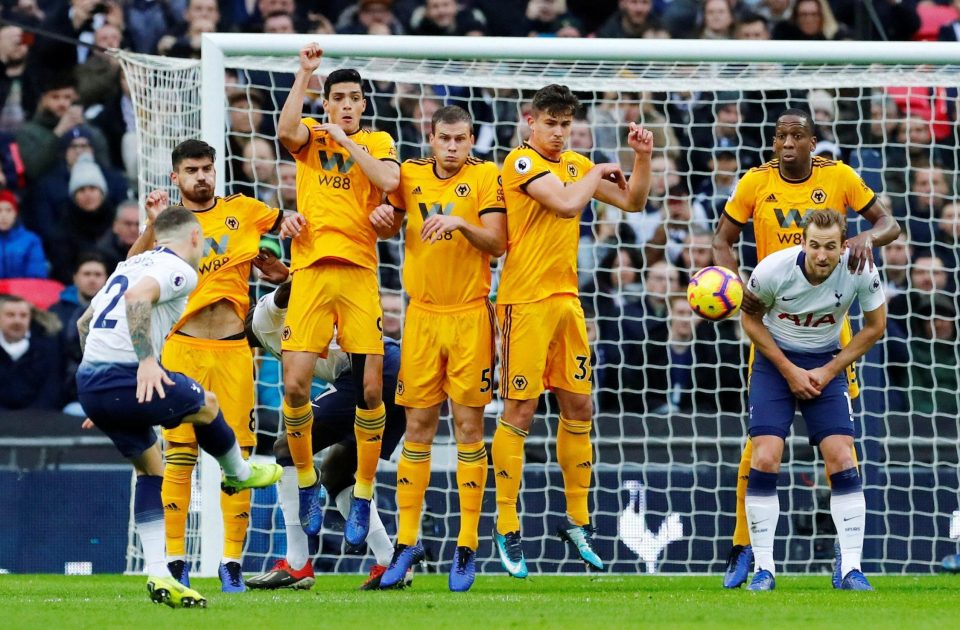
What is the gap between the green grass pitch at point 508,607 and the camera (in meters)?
6.21

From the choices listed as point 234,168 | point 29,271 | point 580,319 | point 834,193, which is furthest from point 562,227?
point 29,271

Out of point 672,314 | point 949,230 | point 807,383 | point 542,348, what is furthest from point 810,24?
point 542,348

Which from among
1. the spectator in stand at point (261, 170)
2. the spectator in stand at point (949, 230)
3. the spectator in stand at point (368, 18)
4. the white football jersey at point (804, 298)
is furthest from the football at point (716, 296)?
the spectator in stand at point (368, 18)

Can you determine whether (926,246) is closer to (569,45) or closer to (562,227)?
(569,45)

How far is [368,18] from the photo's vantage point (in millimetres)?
14695

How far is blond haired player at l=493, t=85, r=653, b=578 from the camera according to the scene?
8266mm

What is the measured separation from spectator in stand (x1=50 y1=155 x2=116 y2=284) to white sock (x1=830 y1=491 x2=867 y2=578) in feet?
25.5

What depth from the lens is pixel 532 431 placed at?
11508 millimetres

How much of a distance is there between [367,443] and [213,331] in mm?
1069

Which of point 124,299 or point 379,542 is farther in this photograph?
point 379,542

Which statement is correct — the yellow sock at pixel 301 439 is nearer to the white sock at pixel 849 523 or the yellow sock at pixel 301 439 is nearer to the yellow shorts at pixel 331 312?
the yellow shorts at pixel 331 312

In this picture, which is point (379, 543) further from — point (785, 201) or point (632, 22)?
point (632, 22)

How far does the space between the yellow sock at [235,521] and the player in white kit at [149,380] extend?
4.39ft

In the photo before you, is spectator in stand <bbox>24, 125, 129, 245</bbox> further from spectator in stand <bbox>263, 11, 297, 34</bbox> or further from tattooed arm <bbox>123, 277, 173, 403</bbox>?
tattooed arm <bbox>123, 277, 173, 403</bbox>
